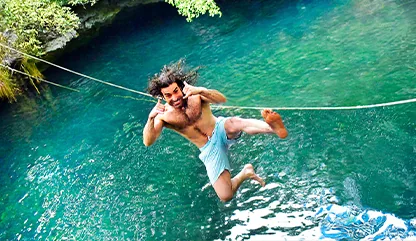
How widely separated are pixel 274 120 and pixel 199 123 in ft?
3.17

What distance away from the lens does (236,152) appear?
581 cm

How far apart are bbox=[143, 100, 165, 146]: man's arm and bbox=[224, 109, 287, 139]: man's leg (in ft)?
2.42

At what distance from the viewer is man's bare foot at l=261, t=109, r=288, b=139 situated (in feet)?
12.2

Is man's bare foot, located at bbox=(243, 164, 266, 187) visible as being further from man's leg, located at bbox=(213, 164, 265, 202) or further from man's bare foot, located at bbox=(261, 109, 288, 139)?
man's bare foot, located at bbox=(261, 109, 288, 139)

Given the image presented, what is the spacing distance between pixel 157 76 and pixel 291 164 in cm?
209

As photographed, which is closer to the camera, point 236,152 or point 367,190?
point 367,190

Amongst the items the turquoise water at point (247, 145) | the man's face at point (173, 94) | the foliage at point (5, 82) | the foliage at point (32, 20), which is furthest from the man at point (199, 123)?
the foliage at point (5, 82)

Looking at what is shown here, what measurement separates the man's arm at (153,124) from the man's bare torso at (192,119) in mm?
75

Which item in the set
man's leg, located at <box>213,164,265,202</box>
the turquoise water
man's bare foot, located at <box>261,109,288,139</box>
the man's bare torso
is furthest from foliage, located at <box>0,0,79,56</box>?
man's bare foot, located at <box>261,109,288,139</box>

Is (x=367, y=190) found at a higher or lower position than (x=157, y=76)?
lower

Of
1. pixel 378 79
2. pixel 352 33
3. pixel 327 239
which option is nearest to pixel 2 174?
pixel 327 239

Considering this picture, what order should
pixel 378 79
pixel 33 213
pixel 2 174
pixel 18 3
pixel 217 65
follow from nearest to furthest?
pixel 33 213, pixel 378 79, pixel 2 174, pixel 217 65, pixel 18 3

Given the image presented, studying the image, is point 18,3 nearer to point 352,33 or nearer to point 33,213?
point 33,213

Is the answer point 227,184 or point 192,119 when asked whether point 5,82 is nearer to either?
point 192,119
